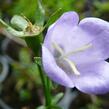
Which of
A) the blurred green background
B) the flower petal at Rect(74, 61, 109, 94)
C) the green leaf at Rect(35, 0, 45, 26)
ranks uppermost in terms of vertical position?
the green leaf at Rect(35, 0, 45, 26)

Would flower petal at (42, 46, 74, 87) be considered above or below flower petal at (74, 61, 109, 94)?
above

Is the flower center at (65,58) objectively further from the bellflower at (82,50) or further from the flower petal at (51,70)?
the flower petal at (51,70)

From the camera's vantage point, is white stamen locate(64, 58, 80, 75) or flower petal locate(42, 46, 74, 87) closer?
flower petal locate(42, 46, 74, 87)

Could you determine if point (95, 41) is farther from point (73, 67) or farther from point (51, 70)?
point (51, 70)

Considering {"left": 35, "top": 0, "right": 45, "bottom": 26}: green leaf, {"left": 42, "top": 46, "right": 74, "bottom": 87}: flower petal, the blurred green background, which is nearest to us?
{"left": 42, "top": 46, "right": 74, "bottom": 87}: flower petal

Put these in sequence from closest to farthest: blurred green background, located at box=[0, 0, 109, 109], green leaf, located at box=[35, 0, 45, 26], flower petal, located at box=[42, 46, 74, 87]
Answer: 1. flower petal, located at box=[42, 46, 74, 87]
2. green leaf, located at box=[35, 0, 45, 26]
3. blurred green background, located at box=[0, 0, 109, 109]

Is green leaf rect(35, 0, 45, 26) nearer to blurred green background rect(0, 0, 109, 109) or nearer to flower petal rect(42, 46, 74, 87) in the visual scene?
flower petal rect(42, 46, 74, 87)

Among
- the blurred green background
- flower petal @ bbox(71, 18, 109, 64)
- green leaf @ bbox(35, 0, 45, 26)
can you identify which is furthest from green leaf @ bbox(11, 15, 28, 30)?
the blurred green background

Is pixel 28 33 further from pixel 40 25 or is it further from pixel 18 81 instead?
pixel 18 81

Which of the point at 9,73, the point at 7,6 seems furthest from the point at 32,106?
the point at 7,6
